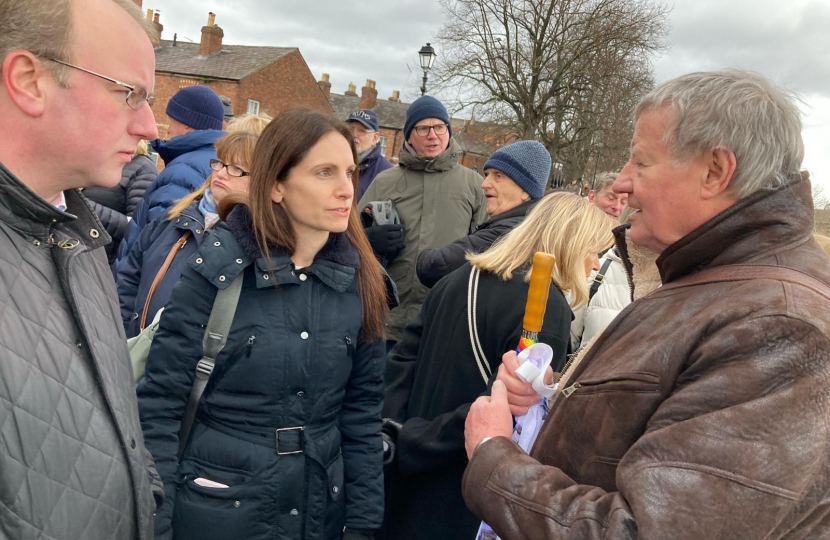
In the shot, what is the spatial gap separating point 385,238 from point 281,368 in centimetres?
233

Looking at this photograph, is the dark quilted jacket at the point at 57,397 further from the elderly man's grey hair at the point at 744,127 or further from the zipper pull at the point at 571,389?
the elderly man's grey hair at the point at 744,127

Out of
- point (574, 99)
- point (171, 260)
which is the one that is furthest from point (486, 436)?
point (574, 99)

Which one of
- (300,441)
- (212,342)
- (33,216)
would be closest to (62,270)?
(33,216)

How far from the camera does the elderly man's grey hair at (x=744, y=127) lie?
1460 mm

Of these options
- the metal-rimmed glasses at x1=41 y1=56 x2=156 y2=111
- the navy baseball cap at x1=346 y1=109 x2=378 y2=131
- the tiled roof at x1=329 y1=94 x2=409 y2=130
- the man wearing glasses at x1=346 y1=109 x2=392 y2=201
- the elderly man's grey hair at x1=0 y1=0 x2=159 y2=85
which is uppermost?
the tiled roof at x1=329 y1=94 x2=409 y2=130

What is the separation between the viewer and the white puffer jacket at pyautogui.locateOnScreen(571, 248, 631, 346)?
396 centimetres

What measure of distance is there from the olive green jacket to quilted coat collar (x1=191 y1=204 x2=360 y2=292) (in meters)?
2.13

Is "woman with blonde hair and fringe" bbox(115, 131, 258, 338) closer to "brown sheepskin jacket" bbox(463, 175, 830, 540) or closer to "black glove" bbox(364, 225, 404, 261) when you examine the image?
"black glove" bbox(364, 225, 404, 261)

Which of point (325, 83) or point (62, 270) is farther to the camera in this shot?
point (325, 83)

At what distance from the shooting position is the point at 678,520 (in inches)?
46.9

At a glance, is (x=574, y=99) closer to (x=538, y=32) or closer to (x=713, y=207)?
(x=538, y=32)

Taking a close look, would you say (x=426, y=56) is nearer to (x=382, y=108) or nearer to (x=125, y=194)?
(x=125, y=194)

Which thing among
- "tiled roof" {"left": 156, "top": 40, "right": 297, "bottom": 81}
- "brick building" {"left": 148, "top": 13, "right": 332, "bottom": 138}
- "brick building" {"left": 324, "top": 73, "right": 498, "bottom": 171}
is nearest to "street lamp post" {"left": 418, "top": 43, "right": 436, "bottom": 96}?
"brick building" {"left": 148, "top": 13, "right": 332, "bottom": 138}

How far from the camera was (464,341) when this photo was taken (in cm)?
267
